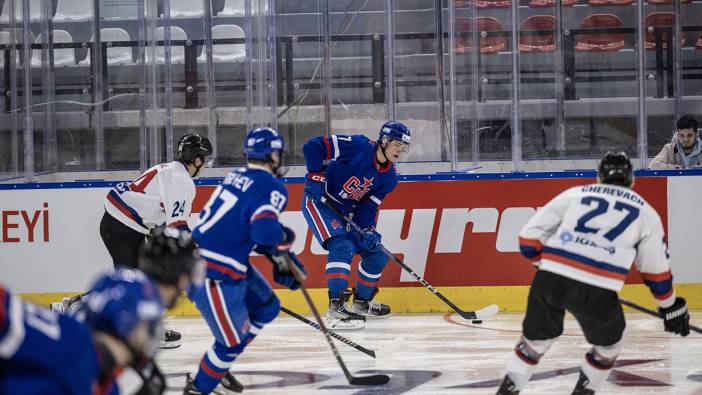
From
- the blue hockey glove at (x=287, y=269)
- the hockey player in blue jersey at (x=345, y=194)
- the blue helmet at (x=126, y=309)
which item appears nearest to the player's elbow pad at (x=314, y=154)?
the hockey player in blue jersey at (x=345, y=194)

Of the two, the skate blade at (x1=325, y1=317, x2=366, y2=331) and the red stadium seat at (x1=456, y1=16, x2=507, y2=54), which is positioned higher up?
the red stadium seat at (x1=456, y1=16, x2=507, y2=54)

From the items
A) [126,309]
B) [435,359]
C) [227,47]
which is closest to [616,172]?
[435,359]

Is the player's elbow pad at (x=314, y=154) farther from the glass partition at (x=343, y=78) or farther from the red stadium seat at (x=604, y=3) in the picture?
the red stadium seat at (x=604, y=3)

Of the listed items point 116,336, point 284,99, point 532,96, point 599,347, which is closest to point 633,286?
point 532,96

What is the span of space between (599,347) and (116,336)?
2.06m

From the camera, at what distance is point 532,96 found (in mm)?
7223

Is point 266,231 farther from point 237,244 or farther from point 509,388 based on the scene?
point 509,388

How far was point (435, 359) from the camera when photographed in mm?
5230

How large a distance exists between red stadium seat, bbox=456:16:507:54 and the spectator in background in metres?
1.21

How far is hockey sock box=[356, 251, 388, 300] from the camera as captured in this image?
6.44m

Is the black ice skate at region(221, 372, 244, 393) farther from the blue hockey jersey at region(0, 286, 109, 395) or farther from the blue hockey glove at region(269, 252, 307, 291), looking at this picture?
the blue hockey jersey at region(0, 286, 109, 395)

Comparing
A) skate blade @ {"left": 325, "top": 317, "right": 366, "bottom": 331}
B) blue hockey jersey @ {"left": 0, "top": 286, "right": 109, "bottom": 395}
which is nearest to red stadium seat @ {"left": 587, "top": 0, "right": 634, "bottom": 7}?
skate blade @ {"left": 325, "top": 317, "right": 366, "bottom": 331}

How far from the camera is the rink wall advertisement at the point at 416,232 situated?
6.71 metres

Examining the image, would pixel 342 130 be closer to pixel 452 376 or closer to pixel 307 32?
pixel 307 32
